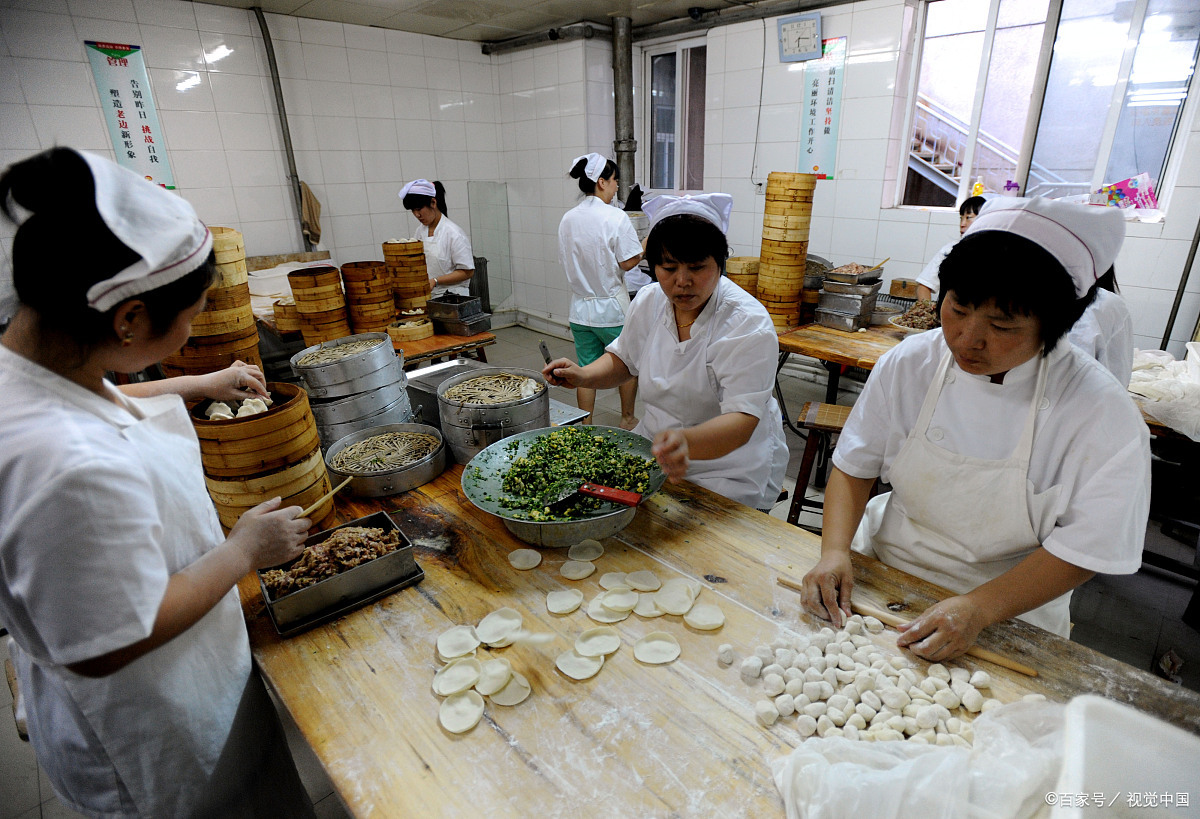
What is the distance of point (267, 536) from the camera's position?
126 centimetres

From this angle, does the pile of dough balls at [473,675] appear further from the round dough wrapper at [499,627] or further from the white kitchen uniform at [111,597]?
the white kitchen uniform at [111,597]

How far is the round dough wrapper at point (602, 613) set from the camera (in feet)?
4.97

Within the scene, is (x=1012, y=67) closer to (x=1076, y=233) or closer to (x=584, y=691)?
(x=1076, y=233)

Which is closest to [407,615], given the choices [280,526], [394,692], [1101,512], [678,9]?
[394,692]

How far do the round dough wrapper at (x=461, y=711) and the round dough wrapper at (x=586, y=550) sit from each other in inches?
21.0

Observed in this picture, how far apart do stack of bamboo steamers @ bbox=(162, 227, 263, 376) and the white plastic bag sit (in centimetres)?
238

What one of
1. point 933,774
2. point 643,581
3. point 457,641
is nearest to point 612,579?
point 643,581

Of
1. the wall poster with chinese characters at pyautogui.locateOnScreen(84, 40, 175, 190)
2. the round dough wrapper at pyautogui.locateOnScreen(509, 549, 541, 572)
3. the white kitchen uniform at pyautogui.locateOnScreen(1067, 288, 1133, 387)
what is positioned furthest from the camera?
the wall poster with chinese characters at pyautogui.locateOnScreen(84, 40, 175, 190)

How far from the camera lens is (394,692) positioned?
1.32 meters

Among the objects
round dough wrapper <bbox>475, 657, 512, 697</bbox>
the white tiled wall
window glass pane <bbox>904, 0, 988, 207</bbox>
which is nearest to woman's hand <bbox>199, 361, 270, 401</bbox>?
round dough wrapper <bbox>475, 657, 512, 697</bbox>

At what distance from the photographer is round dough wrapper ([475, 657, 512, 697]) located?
131 centimetres

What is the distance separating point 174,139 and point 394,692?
6.49 metres

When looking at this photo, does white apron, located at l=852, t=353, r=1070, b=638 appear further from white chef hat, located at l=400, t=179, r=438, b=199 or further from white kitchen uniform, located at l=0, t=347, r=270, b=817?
white chef hat, located at l=400, t=179, r=438, b=199

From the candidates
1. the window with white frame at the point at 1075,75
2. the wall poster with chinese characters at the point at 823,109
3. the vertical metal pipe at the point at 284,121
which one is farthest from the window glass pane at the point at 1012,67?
the vertical metal pipe at the point at 284,121
